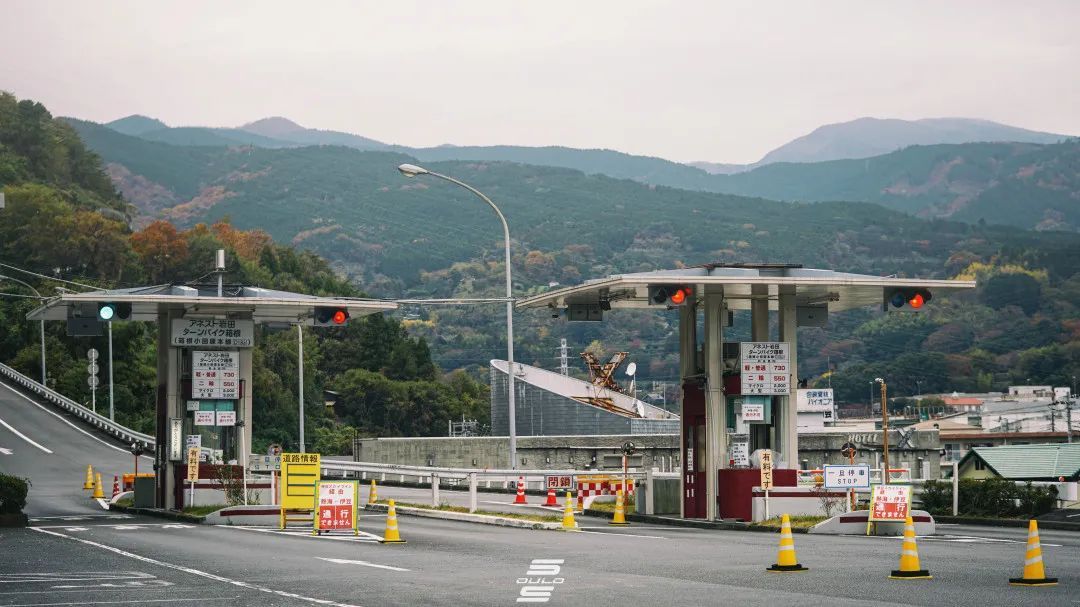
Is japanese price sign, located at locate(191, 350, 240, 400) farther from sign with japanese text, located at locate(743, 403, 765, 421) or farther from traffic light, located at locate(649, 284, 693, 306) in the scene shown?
sign with japanese text, located at locate(743, 403, 765, 421)

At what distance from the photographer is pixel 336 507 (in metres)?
29.1

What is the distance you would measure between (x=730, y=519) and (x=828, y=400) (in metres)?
96.9

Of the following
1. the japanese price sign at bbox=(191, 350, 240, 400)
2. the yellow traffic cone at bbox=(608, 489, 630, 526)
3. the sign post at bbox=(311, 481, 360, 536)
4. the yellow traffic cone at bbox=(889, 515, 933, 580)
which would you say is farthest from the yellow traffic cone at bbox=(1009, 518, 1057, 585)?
the japanese price sign at bbox=(191, 350, 240, 400)

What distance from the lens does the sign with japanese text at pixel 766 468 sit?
31.7 meters

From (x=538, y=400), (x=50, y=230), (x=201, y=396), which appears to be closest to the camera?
(x=201, y=396)

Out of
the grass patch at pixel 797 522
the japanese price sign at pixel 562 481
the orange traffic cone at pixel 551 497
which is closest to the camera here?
the grass patch at pixel 797 522

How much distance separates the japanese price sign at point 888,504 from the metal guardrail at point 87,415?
48076 mm

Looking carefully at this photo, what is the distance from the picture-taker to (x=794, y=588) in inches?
715

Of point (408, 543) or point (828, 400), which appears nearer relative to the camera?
point (408, 543)

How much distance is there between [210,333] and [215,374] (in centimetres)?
98

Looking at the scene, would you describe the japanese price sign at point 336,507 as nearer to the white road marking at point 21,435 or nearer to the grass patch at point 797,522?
the grass patch at point 797,522

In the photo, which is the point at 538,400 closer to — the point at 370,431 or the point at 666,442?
the point at 666,442

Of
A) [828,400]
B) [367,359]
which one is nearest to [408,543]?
[828,400]

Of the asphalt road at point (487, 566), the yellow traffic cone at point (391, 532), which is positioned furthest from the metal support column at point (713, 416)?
the yellow traffic cone at point (391, 532)
